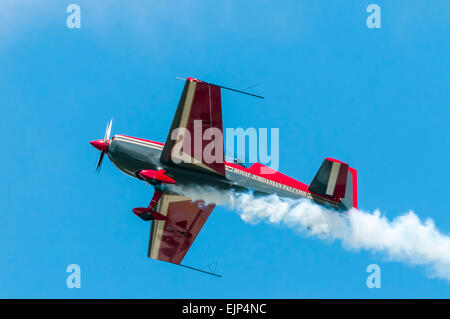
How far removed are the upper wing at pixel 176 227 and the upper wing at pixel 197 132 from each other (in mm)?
2250

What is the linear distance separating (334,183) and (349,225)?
5.61 feet

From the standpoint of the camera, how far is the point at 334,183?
75.5 ft

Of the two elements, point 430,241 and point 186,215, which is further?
point 186,215

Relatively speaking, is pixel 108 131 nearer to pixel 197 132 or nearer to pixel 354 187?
pixel 197 132

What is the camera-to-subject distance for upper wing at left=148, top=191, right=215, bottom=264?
24578 mm

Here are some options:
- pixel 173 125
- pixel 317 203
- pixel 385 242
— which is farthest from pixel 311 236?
pixel 173 125

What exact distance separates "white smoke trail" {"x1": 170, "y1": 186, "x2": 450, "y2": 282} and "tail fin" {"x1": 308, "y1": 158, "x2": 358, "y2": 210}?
472 millimetres

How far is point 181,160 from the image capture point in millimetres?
22500

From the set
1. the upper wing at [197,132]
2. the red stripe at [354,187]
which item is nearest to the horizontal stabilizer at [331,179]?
the red stripe at [354,187]

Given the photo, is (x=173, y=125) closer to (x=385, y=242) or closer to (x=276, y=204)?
(x=276, y=204)

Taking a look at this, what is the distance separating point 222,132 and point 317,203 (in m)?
4.50

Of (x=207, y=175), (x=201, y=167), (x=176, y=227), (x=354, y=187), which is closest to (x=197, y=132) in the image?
(x=201, y=167)

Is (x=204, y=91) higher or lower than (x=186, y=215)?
higher

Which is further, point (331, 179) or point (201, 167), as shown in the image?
point (331, 179)
